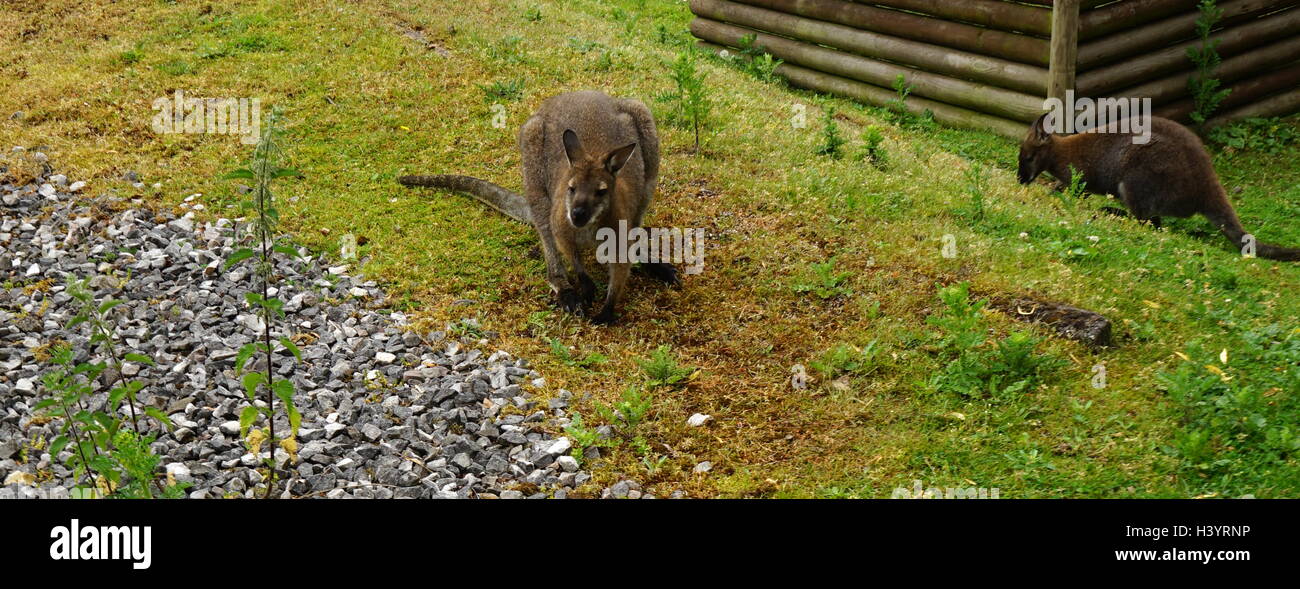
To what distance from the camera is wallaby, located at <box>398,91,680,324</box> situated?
7094 millimetres

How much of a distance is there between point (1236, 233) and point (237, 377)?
9612mm

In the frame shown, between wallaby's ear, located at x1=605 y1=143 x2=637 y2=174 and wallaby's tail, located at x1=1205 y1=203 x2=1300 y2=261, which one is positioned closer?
wallaby's ear, located at x1=605 y1=143 x2=637 y2=174

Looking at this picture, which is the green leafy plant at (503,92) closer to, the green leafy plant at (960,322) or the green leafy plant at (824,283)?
the green leafy plant at (824,283)

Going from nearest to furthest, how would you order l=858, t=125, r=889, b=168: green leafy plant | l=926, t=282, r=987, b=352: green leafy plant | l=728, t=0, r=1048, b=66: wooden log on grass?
l=926, t=282, r=987, b=352: green leafy plant, l=858, t=125, r=889, b=168: green leafy plant, l=728, t=0, r=1048, b=66: wooden log on grass

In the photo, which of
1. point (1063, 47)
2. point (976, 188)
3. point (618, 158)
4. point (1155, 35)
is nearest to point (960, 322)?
point (618, 158)

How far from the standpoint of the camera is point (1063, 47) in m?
11.6

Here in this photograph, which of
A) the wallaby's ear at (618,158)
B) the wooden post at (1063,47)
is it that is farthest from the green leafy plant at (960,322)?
the wooden post at (1063,47)

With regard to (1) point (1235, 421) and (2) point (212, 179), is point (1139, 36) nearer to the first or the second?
(1) point (1235, 421)

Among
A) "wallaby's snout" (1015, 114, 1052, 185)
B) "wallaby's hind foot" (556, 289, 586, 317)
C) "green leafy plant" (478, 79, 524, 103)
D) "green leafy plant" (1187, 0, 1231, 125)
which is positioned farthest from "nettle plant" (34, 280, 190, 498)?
"green leafy plant" (1187, 0, 1231, 125)

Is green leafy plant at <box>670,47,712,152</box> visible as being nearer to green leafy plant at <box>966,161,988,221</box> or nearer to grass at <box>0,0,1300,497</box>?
grass at <box>0,0,1300,497</box>

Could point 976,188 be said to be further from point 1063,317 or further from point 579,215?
point 579,215

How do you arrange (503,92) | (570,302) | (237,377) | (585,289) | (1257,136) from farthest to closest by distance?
(1257,136) → (503,92) → (585,289) → (570,302) → (237,377)

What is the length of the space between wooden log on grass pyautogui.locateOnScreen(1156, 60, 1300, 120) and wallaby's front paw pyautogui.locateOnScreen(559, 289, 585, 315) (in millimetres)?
9318

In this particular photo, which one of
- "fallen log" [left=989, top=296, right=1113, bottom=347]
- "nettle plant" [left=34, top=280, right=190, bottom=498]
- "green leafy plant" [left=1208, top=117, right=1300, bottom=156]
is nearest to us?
"nettle plant" [left=34, top=280, right=190, bottom=498]
